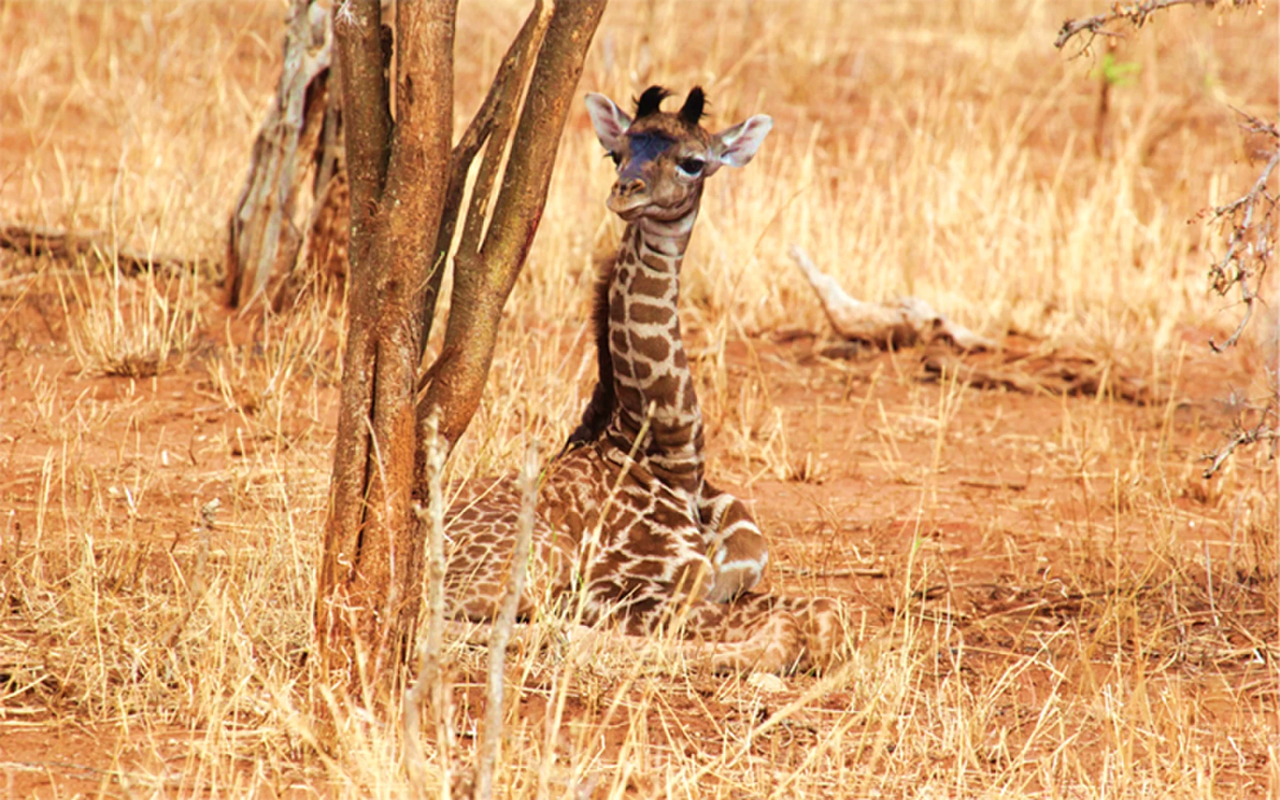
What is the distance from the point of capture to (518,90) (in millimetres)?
3840

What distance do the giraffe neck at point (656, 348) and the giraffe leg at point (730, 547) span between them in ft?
0.41

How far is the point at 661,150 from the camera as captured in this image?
5039 millimetres

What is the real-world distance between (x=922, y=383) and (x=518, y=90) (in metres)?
5.07

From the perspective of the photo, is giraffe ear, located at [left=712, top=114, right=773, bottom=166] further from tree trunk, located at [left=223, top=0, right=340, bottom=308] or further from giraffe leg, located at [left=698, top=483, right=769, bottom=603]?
tree trunk, located at [left=223, top=0, right=340, bottom=308]

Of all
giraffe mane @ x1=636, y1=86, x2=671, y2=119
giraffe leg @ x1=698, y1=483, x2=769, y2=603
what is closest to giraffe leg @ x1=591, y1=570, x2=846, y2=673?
giraffe leg @ x1=698, y1=483, x2=769, y2=603

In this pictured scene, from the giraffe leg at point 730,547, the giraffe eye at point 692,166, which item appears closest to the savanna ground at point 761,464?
the giraffe leg at point 730,547

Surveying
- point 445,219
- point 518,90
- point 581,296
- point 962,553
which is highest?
point 518,90

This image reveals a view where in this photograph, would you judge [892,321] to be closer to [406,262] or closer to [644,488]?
[644,488]

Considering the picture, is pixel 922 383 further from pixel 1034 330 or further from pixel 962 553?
pixel 962 553

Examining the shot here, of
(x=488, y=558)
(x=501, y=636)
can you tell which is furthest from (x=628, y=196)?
(x=501, y=636)

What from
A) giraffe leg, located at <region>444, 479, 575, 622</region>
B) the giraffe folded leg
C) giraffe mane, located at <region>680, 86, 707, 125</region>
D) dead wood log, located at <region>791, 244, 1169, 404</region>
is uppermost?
giraffe mane, located at <region>680, 86, 707, 125</region>

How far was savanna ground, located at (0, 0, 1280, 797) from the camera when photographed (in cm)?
375

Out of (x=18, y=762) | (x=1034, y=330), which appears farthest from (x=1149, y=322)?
(x=18, y=762)

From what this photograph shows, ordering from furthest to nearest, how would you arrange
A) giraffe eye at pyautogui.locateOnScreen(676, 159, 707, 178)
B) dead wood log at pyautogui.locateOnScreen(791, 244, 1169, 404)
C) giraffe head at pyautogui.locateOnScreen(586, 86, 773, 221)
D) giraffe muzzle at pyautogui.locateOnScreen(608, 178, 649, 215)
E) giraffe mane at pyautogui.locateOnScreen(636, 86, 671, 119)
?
dead wood log at pyautogui.locateOnScreen(791, 244, 1169, 404)
giraffe mane at pyautogui.locateOnScreen(636, 86, 671, 119)
giraffe eye at pyautogui.locateOnScreen(676, 159, 707, 178)
giraffe head at pyautogui.locateOnScreen(586, 86, 773, 221)
giraffe muzzle at pyautogui.locateOnScreen(608, 178, 649, 215)
